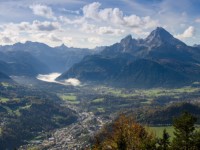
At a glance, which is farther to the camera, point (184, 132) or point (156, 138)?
point (156, 138)

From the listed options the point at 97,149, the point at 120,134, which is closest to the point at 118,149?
the point at 120,134

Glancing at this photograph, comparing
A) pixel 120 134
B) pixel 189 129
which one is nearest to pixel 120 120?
pixel 120 134

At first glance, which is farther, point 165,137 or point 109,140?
point 109,140

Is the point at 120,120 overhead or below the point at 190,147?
overhead

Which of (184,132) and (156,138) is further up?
(184,132)

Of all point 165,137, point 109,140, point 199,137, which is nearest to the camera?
point 199,137

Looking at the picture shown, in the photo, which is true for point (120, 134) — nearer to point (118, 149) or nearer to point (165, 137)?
point (118, 149)

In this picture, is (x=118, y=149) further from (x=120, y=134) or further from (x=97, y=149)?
(x=97, y=149)

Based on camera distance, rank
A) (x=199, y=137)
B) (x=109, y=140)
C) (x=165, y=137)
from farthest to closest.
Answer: (x=109, y=140) → (x=165, y=137) → (x=199, y=137)

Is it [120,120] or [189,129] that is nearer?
[189,129]
